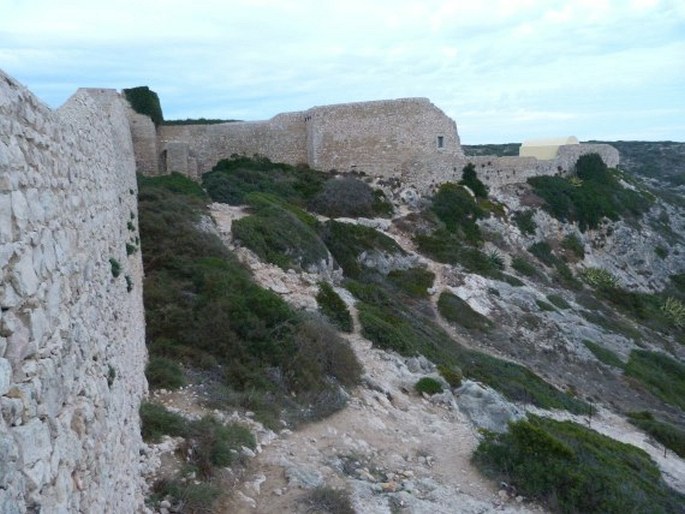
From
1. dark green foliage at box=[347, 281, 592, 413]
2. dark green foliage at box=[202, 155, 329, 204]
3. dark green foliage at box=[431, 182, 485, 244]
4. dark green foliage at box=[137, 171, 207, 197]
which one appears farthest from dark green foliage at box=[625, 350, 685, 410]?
dark green foliage at box=[137, 171, 207, 197]

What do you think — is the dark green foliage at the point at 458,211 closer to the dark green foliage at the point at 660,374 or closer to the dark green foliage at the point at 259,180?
the dark green foliage at the point at 259,180

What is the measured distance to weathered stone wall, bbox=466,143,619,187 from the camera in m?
35.9

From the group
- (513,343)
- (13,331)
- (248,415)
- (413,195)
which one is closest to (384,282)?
(513,343)

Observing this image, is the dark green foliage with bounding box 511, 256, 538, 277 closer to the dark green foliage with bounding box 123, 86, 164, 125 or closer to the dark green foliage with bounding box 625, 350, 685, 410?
the dark green foliage with bounding box 625, 350, 685, 410

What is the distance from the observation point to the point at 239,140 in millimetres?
32531

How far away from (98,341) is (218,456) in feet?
10.7

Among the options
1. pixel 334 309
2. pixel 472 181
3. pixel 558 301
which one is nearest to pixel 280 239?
pixel 334 309

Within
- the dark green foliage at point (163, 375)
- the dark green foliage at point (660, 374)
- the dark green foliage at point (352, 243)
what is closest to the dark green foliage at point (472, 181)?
the dark green foliage at point (352, 243)

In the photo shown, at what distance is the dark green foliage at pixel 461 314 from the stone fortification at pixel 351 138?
11356 millimetres

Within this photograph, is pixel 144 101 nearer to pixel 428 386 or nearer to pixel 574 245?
pixel 428 386

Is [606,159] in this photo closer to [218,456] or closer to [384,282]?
[384,282]

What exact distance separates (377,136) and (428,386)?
2115 centimetres

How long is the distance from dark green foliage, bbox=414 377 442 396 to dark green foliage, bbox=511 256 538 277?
661 inches

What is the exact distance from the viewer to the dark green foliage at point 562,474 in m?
9.88
